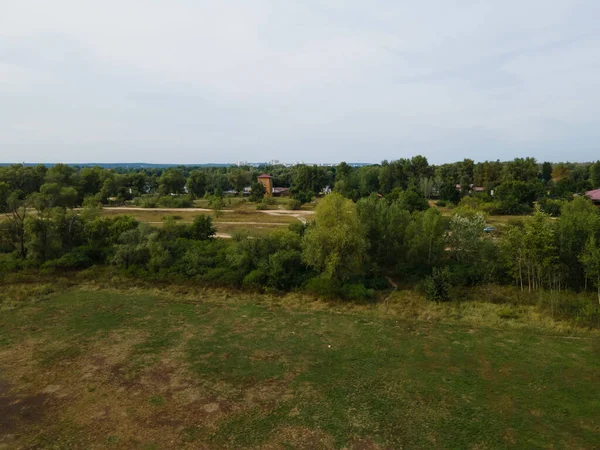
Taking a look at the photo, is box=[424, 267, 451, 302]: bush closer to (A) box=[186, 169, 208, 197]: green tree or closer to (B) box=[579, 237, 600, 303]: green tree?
(B) box=[579, 237, 600, 303]: green tree

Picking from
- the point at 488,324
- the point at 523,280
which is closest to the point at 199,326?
the point at 488,324

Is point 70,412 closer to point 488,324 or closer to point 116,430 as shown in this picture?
point 116,430

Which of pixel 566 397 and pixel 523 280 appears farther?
pixel 523 280

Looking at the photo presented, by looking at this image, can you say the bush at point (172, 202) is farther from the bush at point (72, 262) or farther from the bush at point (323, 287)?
the bush at point (323, 287)

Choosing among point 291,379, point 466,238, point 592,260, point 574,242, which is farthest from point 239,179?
point 291,379

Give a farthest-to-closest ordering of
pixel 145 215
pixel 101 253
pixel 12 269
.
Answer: pixel 145 215 < pixel 101 253 < pixel 12 269

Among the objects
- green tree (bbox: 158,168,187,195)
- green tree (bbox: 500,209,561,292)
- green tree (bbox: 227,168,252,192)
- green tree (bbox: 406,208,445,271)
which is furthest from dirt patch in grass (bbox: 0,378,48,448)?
green tree (bbox: 227,168,252,192)
